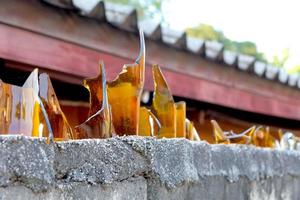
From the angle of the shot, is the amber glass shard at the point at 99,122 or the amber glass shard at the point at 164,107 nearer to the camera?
the amber glass shard at the point at 99,122

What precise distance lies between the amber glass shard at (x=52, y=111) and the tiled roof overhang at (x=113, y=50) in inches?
40.5

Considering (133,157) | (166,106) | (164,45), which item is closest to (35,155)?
(133,157)

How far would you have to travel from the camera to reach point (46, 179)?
2.93 feet

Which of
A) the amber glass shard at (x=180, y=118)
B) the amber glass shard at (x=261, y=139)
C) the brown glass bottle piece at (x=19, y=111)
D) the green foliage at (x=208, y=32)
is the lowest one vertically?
the brown glass bottle piece at (x=19, y=111)

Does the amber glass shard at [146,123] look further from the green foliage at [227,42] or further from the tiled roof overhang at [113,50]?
the green foliage at [227,42]

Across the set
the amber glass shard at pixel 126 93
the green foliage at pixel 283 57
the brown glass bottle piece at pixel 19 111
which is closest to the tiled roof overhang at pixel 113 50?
the amber glass shard at pixel 126 93

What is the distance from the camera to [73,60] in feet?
8.09

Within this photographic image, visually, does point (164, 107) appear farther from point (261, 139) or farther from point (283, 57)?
point (283, 57)

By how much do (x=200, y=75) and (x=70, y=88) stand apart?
0.85m

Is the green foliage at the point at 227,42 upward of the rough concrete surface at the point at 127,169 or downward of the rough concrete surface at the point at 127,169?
upward

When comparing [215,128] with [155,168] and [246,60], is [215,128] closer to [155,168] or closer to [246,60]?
[155,168]

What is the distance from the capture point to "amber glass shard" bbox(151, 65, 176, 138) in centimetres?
152

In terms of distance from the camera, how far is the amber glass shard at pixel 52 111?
3.69 ft

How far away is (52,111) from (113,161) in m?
0.18
